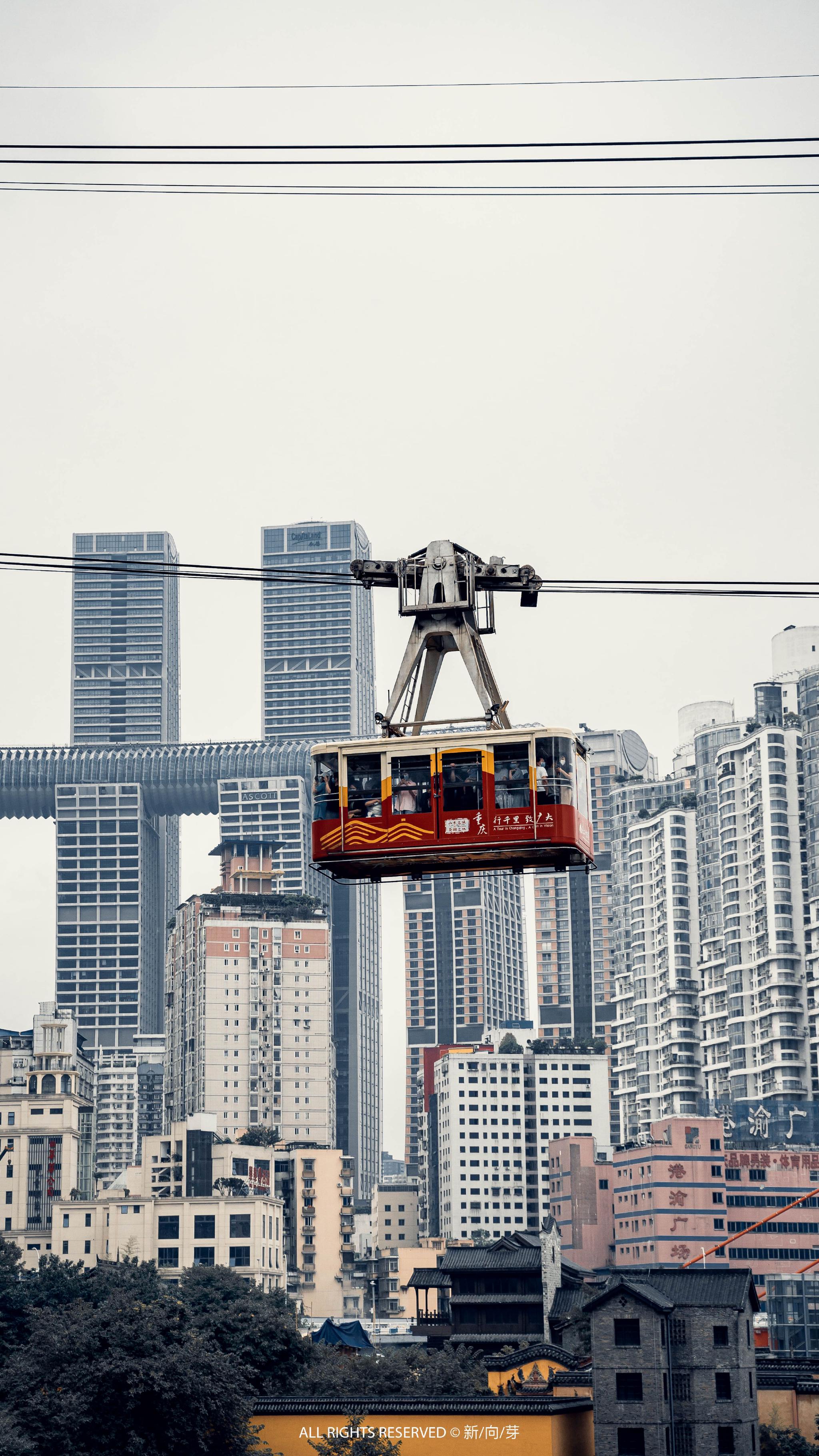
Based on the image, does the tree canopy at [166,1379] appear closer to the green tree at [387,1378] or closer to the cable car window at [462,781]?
the green tree at [387,1378]

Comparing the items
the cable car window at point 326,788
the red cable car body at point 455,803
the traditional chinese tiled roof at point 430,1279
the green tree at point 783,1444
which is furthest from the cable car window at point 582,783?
the traditional chinese tiled roof at point 430,1279

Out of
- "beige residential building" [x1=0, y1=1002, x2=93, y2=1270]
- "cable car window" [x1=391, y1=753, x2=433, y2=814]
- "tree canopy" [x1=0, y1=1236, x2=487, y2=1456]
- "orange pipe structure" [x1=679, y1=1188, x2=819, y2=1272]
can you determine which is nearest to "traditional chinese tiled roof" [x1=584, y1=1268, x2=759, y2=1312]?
"orange pipe structure" [x1=679, y1=1188, x2=819, y2=1272]

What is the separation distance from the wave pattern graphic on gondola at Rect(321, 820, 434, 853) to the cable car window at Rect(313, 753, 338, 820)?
570 mm

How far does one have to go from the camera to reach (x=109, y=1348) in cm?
6831

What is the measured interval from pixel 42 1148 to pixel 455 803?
13846cm

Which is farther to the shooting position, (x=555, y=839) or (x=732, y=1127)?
(x=732, y=1127)

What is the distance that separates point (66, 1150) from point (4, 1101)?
754 cm

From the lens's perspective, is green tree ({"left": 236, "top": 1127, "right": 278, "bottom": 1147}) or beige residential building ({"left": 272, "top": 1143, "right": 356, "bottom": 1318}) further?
green tree ({"left": 236, "top": 1127, "right": 278, "bottom": 1147})

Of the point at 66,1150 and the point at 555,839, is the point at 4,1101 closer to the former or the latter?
the point at 66,1150

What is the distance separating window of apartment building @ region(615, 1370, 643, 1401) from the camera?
67.6 meters

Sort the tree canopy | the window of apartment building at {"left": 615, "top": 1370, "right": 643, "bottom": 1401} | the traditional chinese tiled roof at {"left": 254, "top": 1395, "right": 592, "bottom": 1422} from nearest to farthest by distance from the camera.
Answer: the tree canopy < the traditional chinese tiled roof at {"left": 254, "top": 1395, "right": 592, "bottom": 1422} < the window of apartment building at {"left": 615, "top": 1370, "right": 643, "bottom": 1401}

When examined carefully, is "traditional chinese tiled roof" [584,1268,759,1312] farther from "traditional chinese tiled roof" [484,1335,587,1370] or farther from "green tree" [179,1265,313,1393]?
"green tree" [179,1265,313,1393]

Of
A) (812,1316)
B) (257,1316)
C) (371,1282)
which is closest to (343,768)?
(257,1316)

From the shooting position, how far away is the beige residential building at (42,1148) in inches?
6398
